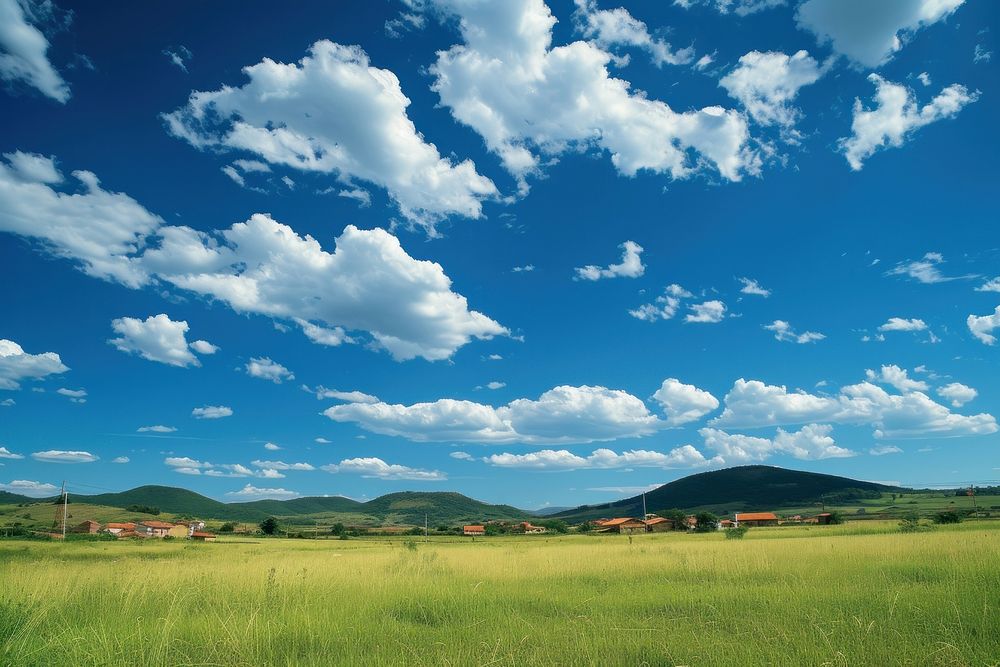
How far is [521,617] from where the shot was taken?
8.87 m

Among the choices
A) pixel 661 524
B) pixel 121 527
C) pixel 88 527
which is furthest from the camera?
pixel 121 527

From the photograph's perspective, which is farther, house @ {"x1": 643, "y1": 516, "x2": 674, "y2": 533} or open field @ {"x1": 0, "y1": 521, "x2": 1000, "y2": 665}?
house @ {"x1": 643, "y1": 516, "x2": 674, "y2": 533}

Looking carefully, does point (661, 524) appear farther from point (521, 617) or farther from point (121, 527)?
point (521, 617)

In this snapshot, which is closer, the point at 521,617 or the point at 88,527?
the point at 521,617

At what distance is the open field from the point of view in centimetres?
627

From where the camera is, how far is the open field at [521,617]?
20.6 ft

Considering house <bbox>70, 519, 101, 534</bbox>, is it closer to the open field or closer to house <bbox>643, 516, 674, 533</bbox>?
house <bbox>643, 516, 674, 533</bbox>

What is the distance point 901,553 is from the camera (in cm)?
1742

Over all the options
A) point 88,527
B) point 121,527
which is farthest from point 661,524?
point 88,527

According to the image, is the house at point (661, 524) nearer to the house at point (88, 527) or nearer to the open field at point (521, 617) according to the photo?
the open field at point (521, 617)

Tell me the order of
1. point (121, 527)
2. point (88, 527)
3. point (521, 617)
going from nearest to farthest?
point (521, 617), point (88, 527), point (121, 527)

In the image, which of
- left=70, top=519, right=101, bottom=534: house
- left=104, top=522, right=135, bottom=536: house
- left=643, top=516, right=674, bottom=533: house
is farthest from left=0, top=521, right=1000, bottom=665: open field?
left=70, top=519, right=101, bottom=534: house

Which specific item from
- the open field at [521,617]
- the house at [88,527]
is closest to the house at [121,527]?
the house at [88,527]

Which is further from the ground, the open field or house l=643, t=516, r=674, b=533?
the open field
